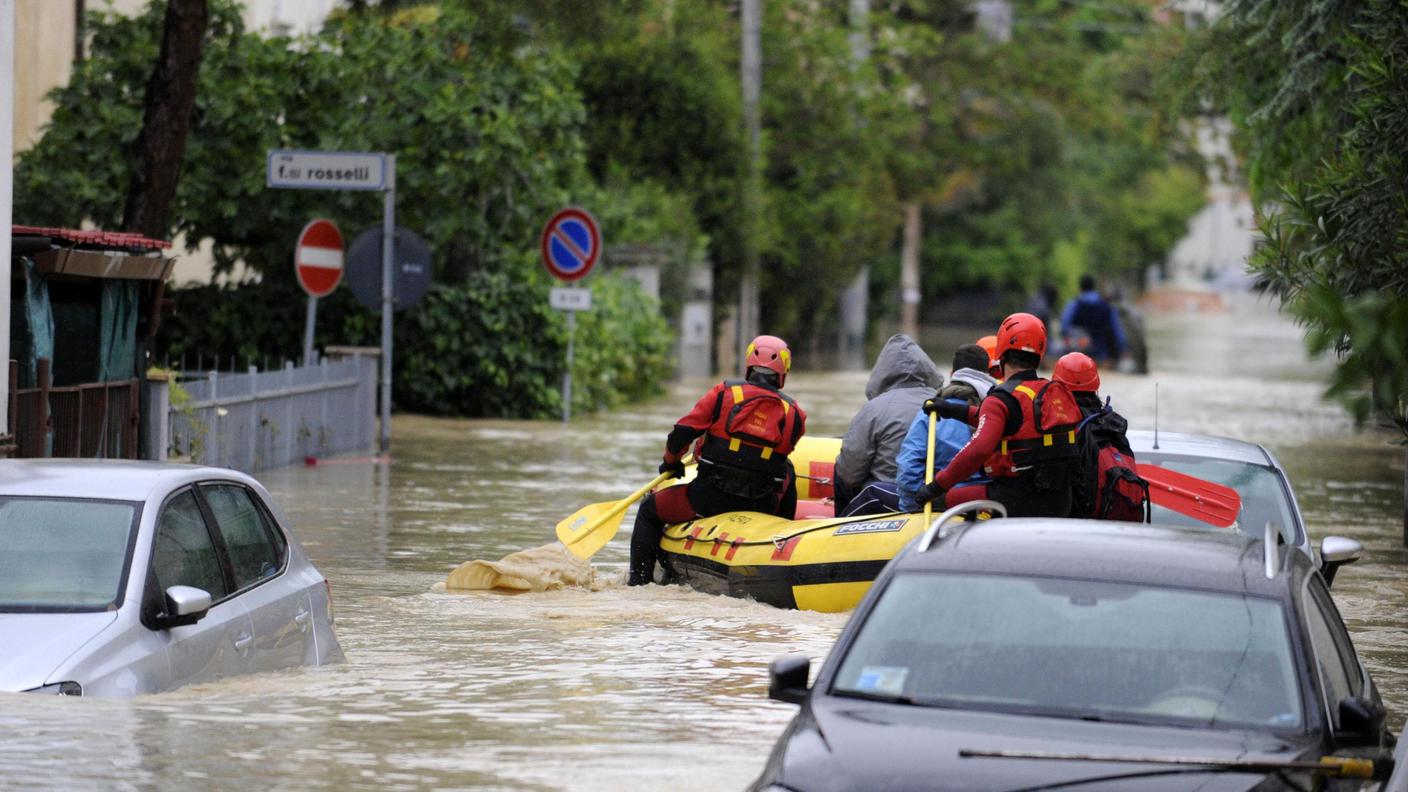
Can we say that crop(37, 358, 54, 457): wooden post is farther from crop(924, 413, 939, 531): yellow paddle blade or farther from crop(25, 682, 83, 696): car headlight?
crop(25, 682, 83, 696): car headlight

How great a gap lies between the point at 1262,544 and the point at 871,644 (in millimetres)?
1373

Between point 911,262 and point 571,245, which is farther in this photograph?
point 911,262

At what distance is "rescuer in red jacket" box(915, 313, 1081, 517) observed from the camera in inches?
422

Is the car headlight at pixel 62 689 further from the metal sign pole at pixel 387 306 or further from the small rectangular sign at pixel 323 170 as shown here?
the metal sign pole at pixel 387 306

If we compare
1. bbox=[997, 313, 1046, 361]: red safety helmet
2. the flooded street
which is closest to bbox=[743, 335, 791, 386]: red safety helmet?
the flooded street

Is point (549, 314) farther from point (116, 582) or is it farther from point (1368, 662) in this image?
point (116, 582)

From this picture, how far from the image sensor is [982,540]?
21.1 ft

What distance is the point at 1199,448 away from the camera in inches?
479

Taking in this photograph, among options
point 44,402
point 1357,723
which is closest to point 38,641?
point 1357,723

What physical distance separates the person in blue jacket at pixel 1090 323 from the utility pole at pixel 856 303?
9673 millimetres

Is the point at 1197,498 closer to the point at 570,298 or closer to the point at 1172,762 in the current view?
the point at 1172,762

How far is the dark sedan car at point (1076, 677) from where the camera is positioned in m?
5.41

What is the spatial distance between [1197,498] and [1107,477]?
65cm

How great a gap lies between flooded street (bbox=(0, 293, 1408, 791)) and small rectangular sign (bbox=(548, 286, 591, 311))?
251 cm
